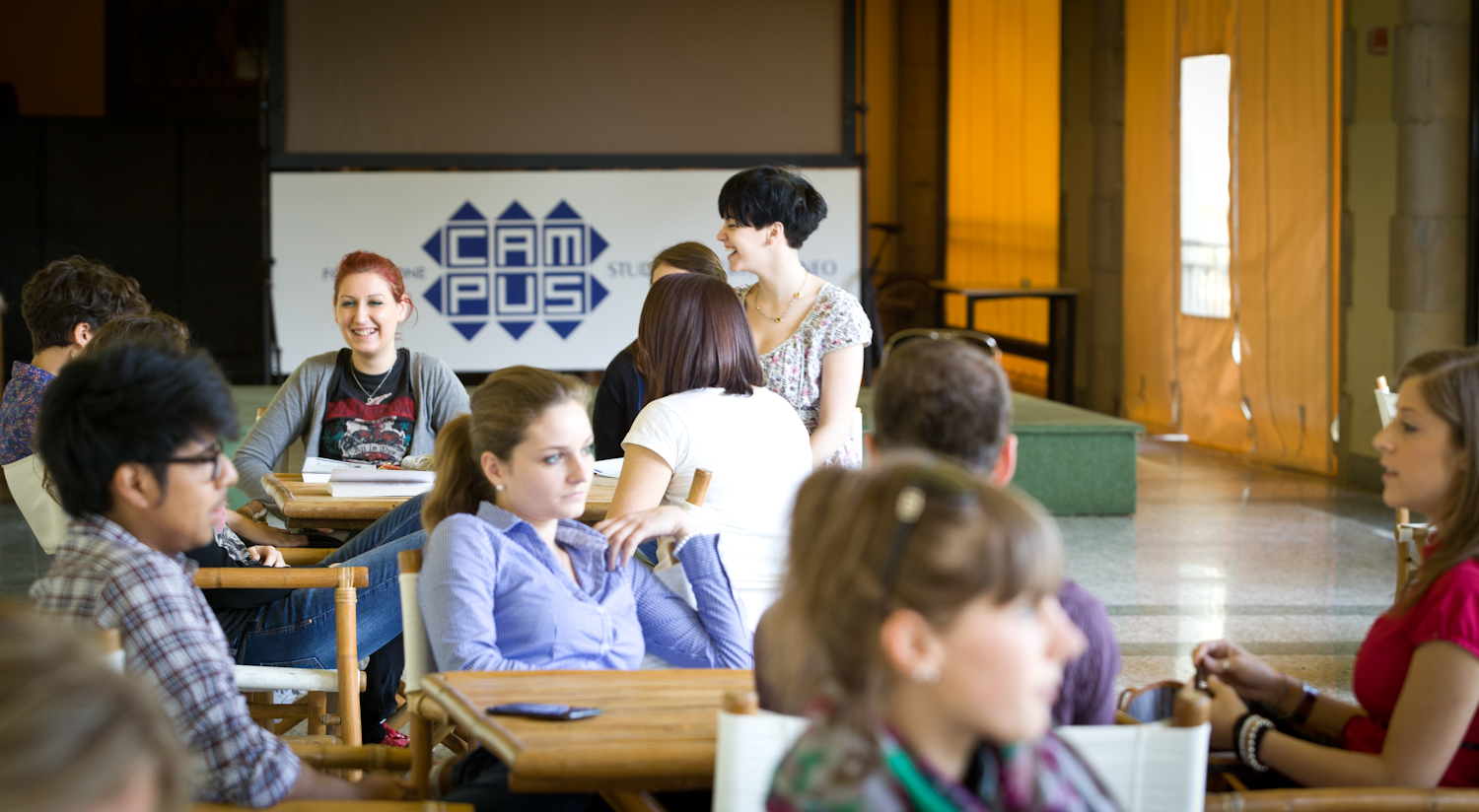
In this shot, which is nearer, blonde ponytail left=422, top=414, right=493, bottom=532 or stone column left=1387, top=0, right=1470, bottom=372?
blonde ponytail left=422, top=414, right=493, bottom=532

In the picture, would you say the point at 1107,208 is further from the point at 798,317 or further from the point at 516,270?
the point at 798,317

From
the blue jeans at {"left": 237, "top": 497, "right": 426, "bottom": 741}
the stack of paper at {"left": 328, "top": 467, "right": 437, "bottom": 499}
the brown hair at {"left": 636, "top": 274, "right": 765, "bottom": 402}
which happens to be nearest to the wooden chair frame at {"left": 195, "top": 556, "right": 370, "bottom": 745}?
the blue jeans at {"left": 237, "top": 497, "right": 426, "bottom": 741}

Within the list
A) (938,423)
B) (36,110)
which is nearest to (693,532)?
(938,423)

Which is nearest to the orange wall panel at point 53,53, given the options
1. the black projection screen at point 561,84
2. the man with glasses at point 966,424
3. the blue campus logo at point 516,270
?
the black projection screen at point 561,84

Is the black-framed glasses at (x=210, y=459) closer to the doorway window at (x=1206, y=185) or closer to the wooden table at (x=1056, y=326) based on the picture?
the doorway window at (x=1206, y=185)

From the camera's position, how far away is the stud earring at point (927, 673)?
105cm

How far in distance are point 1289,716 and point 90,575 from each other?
64.7 inches

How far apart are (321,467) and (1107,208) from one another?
734 centimetres

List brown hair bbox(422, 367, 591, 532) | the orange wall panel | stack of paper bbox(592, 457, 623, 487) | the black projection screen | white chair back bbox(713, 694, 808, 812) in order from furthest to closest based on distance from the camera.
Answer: the orange wall panel
the black projection screen
stack of paper bbox(592, 457, 623, 487)
brown hair bbox(422, 367, 591, 532)
white chair back bbox(713, 694, 808, 812)

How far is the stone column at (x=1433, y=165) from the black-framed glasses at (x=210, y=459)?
6104 mm

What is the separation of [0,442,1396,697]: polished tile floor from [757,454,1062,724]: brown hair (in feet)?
9.28

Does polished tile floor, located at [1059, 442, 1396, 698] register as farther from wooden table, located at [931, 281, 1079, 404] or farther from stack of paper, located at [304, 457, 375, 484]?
wooden table, located at [931, 281, 1079, 404]

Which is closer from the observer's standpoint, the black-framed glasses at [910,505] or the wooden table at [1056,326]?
the black-framed glasses at [910,505]

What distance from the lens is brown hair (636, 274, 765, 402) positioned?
2.71 meters
